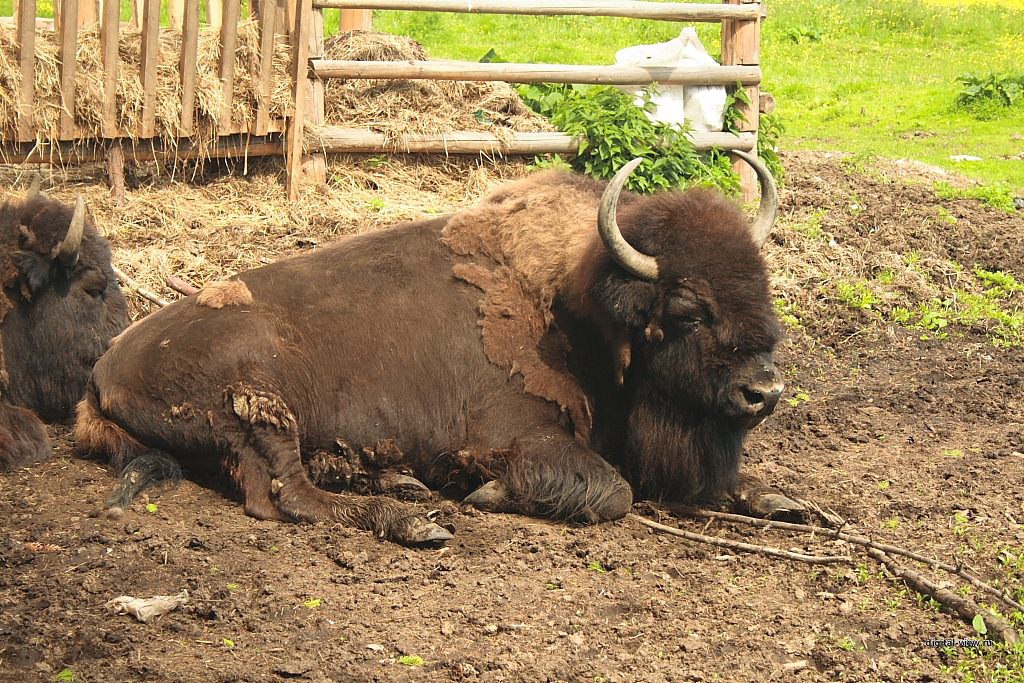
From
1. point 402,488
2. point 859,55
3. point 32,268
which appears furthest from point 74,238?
point 859,55

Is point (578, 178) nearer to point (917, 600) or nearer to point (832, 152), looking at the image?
point (917, 600)

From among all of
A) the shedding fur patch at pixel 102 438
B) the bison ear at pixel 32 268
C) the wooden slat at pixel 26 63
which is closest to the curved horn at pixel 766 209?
the shedding fur patch at pixel 102 438

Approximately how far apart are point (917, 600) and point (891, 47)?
70.4 feet

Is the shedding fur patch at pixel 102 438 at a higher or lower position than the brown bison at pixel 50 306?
lower

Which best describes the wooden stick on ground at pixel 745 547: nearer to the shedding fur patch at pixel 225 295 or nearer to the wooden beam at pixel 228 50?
the shedding fur patch at pixel 225 295

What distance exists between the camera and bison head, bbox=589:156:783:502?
210 inches

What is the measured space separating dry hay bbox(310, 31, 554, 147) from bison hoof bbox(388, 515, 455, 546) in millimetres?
5740

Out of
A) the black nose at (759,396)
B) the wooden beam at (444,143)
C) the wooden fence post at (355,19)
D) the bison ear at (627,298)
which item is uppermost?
the wooden fence post at (355,19)

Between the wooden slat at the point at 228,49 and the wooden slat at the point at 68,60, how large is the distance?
116 centimetres

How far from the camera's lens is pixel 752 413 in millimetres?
5316

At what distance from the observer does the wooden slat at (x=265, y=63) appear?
31.5 feet

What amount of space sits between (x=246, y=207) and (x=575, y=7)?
11.6 ft

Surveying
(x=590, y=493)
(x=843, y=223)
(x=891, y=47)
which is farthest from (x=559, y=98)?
(x=891, y=47)

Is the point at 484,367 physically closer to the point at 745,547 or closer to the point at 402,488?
the point at 402,488
